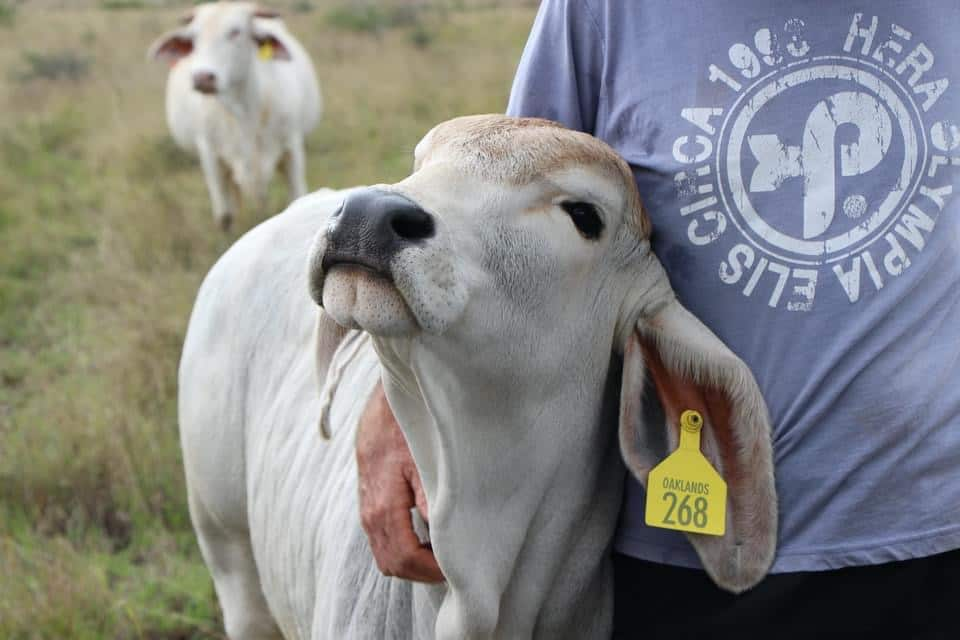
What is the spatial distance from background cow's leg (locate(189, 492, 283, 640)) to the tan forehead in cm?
162

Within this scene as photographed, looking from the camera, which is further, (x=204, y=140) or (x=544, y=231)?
(x=204, y=140)

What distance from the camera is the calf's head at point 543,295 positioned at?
1688 mm

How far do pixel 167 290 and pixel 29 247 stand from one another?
5.06ft

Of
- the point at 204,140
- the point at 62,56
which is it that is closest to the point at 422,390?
the point at 204,140

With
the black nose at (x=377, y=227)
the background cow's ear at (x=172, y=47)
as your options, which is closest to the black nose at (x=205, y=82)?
the background cow's ear at (x=172, y=47)

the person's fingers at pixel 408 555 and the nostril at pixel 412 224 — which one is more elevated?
the nostril at pixel 412 224

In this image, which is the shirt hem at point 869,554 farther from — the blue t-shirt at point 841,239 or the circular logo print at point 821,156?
the circular logo print at point 821,156

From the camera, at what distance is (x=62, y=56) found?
13797 mm

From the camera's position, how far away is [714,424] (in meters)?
2.00

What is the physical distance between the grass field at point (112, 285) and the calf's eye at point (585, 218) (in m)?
0.62

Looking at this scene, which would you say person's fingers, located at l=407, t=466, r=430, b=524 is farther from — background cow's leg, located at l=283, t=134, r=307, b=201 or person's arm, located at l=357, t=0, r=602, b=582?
background cow's leg, located at l=283, t=134, r=307, b=201

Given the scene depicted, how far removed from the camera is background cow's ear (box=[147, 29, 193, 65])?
9523 mm

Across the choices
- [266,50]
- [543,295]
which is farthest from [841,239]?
[266,50]

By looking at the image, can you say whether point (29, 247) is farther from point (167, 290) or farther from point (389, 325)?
point (389, 325)
